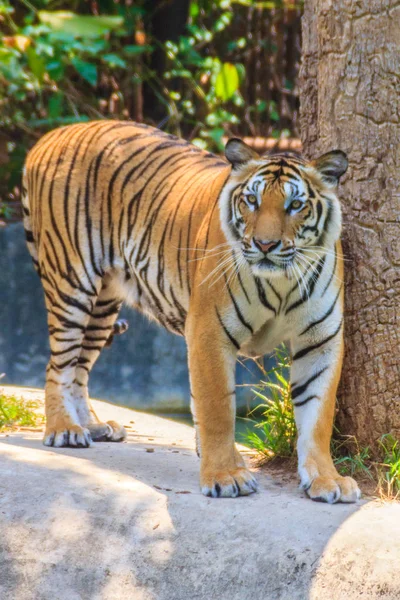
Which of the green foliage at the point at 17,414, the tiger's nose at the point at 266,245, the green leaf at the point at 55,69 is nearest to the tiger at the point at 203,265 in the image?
the tiger's nose at the point at 266,245

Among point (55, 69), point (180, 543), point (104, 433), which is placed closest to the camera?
point (180, 543)

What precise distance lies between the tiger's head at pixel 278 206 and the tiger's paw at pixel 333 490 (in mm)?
823

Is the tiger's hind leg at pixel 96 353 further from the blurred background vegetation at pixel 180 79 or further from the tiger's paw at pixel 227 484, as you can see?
the blurred background vegetation at pixel 180 79

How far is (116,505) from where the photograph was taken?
3393 millimetres

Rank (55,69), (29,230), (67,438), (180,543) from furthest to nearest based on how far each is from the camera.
A: (55,69), (29,230), (67,438), (180,543)

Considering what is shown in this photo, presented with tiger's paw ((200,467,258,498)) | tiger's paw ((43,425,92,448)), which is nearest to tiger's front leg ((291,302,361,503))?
tiger's paw ((200,467,258,498))

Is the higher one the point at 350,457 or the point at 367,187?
the point at 367,187

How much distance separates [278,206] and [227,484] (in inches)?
42.1

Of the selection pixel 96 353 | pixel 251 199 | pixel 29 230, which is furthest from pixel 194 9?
pixel 251 199

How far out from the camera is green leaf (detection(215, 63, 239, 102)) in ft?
28.9

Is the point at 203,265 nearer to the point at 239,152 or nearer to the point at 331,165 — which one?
the point at 239,152

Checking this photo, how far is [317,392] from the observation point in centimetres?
367

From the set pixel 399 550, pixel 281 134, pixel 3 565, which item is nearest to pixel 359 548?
pixel 399 550

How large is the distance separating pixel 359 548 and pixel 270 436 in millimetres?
1276
